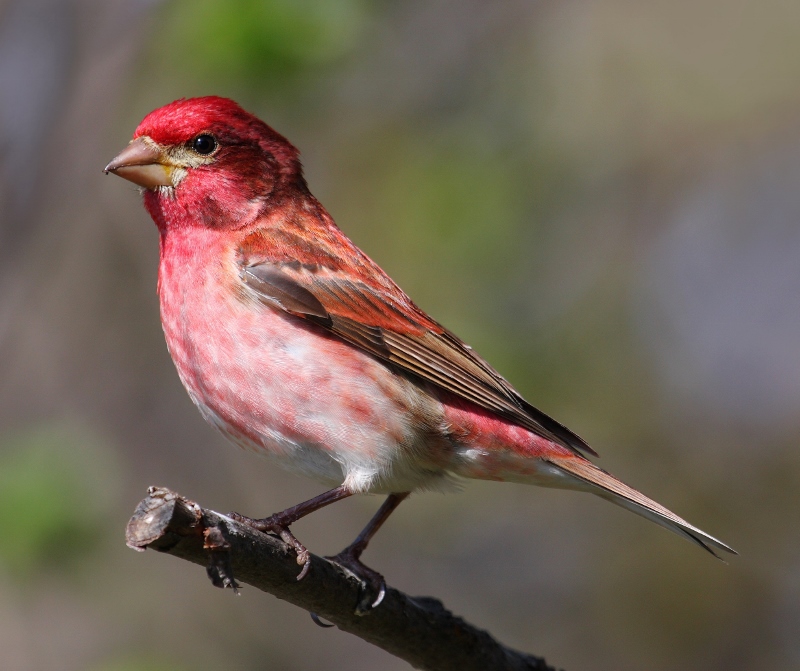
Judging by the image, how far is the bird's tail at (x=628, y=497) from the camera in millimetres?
5289

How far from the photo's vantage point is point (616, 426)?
361 inches

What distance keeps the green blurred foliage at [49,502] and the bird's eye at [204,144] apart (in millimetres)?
2476

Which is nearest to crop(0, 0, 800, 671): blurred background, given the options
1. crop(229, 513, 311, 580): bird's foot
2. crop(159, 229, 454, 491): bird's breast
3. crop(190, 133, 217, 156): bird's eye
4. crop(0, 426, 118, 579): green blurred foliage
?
crop(0, 426, 118, 579): green blurred foliage

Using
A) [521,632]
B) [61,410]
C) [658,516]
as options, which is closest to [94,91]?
[61,410]

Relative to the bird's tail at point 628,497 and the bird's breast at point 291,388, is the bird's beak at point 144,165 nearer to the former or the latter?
the bird's breast at point 291,388

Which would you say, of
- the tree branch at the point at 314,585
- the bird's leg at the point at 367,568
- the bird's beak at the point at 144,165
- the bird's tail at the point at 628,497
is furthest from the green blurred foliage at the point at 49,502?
the bird's tail at the point at 628,497

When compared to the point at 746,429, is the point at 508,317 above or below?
below

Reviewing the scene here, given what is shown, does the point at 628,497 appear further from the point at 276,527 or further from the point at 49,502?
the point at 49,502

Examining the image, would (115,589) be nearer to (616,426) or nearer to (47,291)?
(47,291)

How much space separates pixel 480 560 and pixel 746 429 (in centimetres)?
269

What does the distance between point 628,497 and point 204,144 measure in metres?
2.98

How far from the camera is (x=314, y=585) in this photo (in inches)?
178

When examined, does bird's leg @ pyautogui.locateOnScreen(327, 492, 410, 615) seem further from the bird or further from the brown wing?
the brown wing

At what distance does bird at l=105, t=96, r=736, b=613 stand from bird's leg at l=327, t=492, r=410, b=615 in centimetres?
1
